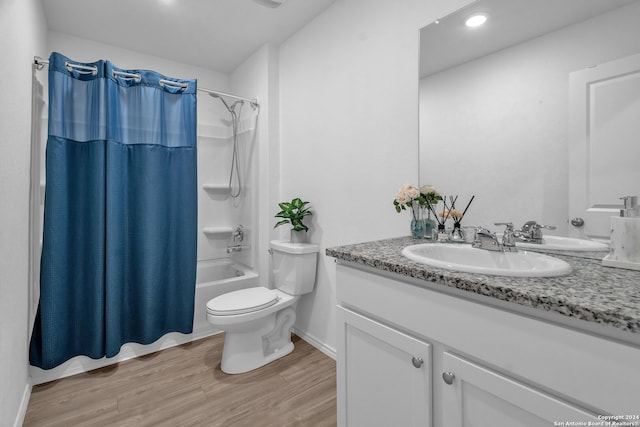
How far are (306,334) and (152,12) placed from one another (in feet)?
8.79

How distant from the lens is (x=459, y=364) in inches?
32.4

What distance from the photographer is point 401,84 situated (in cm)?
165

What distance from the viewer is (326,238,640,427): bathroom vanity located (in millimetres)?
600

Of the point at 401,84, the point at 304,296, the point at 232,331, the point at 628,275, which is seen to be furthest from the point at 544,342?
the point at 304,296

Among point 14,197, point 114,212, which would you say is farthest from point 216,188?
point 14,197

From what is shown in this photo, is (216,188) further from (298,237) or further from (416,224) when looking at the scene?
(416,224)

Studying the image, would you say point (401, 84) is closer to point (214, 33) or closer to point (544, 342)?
point (544, 342)

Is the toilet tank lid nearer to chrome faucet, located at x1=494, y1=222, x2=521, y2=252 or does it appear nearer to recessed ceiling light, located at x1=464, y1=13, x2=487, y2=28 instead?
chrome faucet, located at x1=494, y1=222, x2=521, y2=252

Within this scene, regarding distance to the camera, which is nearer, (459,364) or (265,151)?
(459,364)

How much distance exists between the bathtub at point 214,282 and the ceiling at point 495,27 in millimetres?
2100

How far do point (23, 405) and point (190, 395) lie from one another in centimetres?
83

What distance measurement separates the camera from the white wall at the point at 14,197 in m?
1.19

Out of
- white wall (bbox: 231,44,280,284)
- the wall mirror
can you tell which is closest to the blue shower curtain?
white wall (bbox: 231,44,280,284)

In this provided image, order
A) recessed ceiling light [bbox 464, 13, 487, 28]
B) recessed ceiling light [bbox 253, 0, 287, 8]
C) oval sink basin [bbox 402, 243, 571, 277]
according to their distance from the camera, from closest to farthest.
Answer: oval sink basin [bbox 402, 243, 571, 277]
recessed ceiling light [bbox 464, 13, 487, 28]
recessed ceiling light [bbox 253, 0, 287, 8]
